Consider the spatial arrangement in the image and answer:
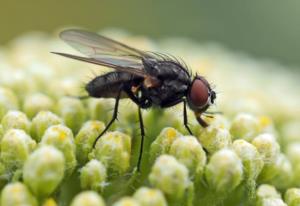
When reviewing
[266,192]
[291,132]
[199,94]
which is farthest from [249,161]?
[291,132]

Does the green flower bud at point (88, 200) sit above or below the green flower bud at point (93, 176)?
above

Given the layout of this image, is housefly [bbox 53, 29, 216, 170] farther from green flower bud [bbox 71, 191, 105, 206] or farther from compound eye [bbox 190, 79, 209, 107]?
green flower bud [bbox 71, 191, 105, 206]

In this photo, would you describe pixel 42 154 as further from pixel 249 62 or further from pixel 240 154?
pixel 249 62

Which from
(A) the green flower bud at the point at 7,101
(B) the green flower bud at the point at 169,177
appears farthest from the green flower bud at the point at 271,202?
(A) the green flower bud at the point at 7,101

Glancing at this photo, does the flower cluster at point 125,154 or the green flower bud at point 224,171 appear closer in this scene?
the flower cluster at point 125,154

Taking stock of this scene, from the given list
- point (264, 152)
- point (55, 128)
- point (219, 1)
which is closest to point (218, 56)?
point (219, 1)

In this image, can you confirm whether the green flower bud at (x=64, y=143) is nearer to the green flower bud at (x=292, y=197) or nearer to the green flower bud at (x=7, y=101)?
the green flower bud at (x=7, y=101)

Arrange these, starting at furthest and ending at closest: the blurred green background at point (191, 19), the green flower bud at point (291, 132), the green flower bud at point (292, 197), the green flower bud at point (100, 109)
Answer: the blurred green background at point (191, 19)
the green flower bud at point (291, 132)
the green flower bud at point (100, 109)
the green flower bud at point (292, 197)

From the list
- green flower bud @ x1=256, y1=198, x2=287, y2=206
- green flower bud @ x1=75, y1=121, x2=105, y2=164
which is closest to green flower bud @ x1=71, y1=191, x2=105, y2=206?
green flower bud @ x1=75, y1=121, x2=105, y2=164
